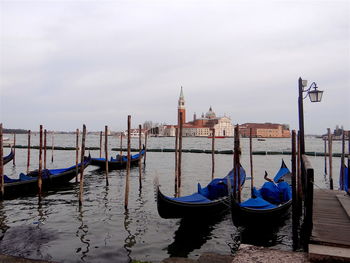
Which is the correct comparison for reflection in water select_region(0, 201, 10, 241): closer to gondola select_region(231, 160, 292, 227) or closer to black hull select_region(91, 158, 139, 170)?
gondola select_region(231, 160, 292, 227)

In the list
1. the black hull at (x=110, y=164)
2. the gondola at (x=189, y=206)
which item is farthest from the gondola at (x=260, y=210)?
the black hull at (x=110, y=164)

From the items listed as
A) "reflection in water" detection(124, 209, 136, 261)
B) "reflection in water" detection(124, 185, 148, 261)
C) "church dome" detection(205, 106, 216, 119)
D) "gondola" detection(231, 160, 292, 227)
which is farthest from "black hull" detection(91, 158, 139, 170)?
"church dome" detection(205, 106, 216, 119)

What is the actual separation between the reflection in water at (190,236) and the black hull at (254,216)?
0.72 m

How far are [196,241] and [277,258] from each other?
2.62 meters

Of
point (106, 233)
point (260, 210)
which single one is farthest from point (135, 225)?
point (260, 210)

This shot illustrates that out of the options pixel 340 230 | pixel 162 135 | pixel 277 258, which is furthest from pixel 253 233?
pixel 162 135

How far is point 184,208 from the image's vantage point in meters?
5.84

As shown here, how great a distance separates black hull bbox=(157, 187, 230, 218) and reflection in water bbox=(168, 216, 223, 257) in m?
0.19

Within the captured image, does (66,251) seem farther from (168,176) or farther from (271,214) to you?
(168,176)

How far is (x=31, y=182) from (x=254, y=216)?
6748 mm

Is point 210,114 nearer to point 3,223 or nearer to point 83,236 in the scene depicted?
point 3,223

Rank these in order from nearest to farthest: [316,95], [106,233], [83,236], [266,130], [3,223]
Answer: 1. [316,95]
2. [83,236]
3. [106,233]
4. [3,223]
5. [266,130]

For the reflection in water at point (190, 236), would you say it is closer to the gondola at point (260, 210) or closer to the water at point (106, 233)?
the water at point (106, 233)

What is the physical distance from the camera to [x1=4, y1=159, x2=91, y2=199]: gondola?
872 centimetres
